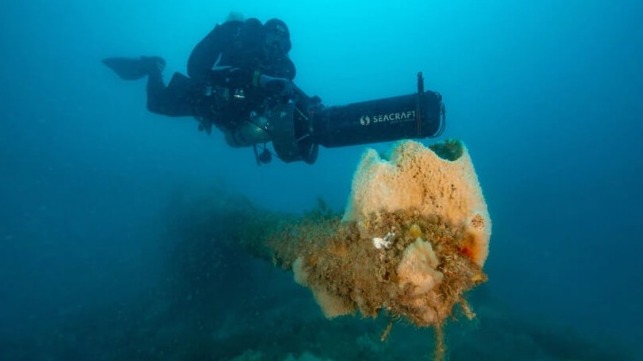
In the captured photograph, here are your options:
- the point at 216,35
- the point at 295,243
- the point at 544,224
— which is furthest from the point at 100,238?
the point at 544,224

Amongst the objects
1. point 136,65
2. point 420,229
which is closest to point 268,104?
point 420,229

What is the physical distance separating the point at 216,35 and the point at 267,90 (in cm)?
227

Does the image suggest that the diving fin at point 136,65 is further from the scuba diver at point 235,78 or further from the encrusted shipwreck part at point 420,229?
the encrusted shipwreck part at point 420,229

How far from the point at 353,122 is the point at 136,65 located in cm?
861

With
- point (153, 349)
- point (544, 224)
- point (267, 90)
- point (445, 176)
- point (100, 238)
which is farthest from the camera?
point (544, 224)

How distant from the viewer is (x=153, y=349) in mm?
8062

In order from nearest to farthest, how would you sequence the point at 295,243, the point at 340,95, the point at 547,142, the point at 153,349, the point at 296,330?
the point at 295,243
the point at 296,330
the point at 153,349
the point at 547,142
the point at 340,95

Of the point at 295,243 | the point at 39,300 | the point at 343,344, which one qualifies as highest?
the point at 295,243

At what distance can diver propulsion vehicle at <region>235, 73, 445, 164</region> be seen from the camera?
3521 mm

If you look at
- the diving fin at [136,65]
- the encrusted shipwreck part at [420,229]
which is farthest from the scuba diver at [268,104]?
the encrusted shipwreck part at [420,229]

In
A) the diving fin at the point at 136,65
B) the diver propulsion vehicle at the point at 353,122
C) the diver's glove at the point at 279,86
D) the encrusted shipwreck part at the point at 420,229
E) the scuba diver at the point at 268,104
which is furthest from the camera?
the diving fin at the point at 136,65

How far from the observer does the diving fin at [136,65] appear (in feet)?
31.5

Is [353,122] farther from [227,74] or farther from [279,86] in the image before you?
[227,74]

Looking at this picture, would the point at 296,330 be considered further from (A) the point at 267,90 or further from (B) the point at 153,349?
(A) the point at 267,90
